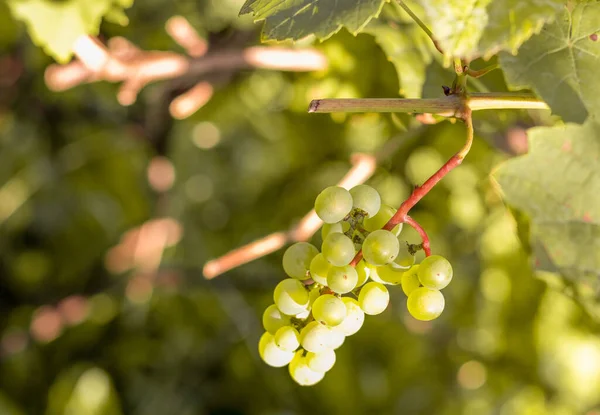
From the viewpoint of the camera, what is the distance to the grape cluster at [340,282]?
0.49 metres

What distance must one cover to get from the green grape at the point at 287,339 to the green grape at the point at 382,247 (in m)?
0.12

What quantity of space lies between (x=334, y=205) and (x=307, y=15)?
16 centimetres

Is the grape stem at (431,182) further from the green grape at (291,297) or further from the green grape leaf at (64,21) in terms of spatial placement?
the green grape leaf at (64,21)

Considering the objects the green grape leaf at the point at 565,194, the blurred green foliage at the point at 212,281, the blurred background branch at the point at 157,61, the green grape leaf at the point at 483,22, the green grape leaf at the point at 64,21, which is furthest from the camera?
the blurred green foliage at the point at 212,281

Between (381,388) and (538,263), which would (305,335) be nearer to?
(538,263)

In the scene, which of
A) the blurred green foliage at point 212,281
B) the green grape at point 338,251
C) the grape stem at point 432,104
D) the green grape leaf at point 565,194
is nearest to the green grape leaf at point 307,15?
the grape stem at point 432,104

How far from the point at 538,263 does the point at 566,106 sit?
0.20m

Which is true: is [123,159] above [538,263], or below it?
below

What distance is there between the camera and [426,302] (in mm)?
494

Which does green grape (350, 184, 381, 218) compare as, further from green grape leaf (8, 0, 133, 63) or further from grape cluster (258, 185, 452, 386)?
green grape leaf (8, 0, 133, 63)

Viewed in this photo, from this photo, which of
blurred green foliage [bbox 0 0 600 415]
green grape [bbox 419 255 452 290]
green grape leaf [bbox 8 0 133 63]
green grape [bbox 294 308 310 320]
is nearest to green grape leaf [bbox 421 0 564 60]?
green grape [bbox 419 255 452 290]

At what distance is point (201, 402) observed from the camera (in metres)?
1.41

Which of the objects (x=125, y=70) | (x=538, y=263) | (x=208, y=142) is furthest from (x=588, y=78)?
(x=208, y=142)

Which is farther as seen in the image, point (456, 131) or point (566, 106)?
point (456, 131)
